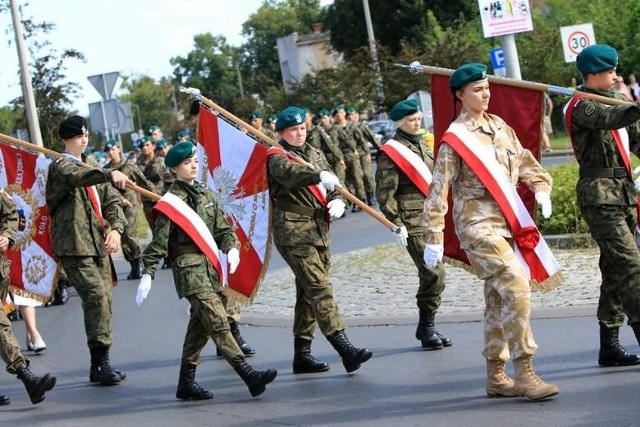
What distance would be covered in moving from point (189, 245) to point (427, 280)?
6.28 ft

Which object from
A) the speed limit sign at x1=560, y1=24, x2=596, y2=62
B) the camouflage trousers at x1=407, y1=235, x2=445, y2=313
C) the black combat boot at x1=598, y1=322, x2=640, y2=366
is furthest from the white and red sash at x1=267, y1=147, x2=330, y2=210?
the speed limit sign at x1=560, y1=24, x2=596, y2=62

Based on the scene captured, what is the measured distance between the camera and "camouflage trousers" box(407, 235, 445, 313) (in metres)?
9.55

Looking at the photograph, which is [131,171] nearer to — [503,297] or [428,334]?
[428,334]

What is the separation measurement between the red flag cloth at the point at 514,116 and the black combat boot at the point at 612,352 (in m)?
0.88

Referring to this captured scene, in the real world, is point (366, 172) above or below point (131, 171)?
below

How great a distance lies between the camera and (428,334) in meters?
9.52

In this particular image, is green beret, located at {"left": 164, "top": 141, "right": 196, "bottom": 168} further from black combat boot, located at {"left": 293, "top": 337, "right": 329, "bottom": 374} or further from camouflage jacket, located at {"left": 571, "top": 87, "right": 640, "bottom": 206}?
camouflage jacket, located at {"left": 571, "top": 87, "right": 640, "bottom": 206}

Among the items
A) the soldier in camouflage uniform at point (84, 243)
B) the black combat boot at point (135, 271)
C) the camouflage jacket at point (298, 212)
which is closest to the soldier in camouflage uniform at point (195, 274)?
the camouflage jacket at point (298, 212)

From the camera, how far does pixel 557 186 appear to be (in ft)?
47.4

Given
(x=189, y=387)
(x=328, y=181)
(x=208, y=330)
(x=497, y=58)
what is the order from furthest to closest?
(x=497, y=58)
(x=189, y=387)
(x=208, y=330)
(x=328, y=181)

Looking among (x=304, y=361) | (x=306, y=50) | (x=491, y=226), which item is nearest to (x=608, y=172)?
(x=491, y=226)

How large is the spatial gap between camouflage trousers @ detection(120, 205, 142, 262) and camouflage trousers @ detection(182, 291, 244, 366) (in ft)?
27.1

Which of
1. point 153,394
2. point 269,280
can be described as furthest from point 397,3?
point 153,394

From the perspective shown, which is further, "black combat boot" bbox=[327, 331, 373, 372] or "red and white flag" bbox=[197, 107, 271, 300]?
"red and white flag" bbox=[197, 107, 271, 300]
